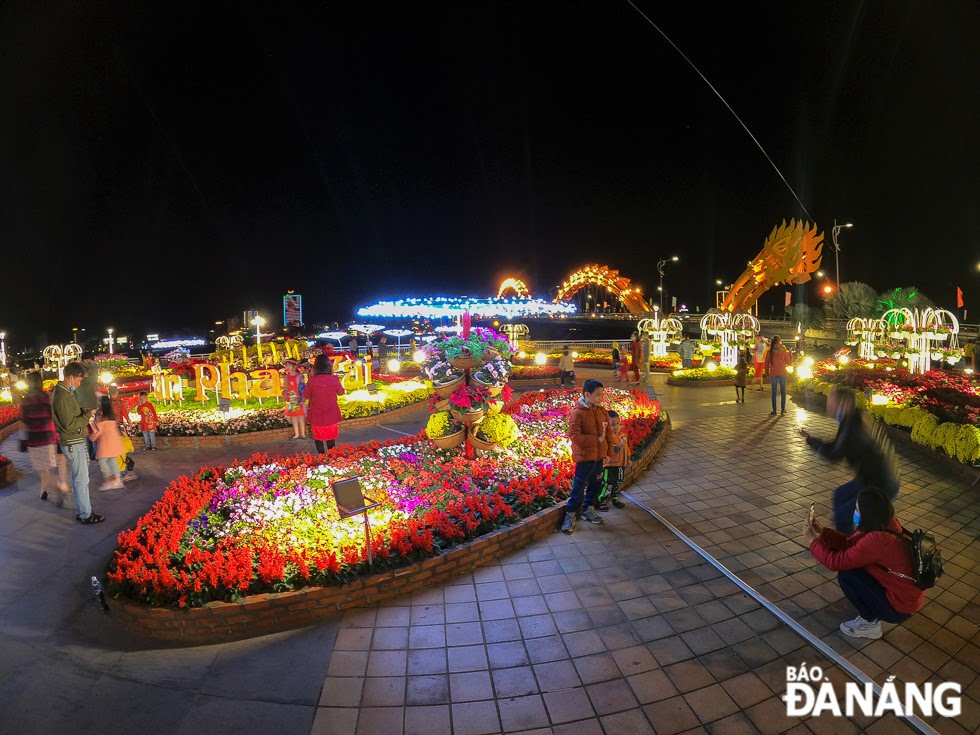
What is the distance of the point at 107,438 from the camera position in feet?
25.0

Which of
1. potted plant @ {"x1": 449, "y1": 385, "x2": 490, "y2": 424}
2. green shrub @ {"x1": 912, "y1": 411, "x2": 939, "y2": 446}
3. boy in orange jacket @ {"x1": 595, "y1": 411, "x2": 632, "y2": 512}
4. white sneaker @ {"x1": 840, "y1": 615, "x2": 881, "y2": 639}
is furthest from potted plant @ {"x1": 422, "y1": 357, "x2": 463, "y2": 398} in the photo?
green shrub @ {"x1": 912, "y1": 411, "x2": 939, "y2": 446}

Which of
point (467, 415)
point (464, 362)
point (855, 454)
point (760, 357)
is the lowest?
point (467, 415)

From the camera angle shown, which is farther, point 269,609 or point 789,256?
point 789,256

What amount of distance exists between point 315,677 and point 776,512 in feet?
17.9

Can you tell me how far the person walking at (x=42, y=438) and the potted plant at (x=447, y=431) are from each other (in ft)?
16.9

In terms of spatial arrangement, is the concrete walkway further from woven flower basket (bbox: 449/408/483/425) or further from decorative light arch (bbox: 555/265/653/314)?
decorative light arch (bbox: 555/265/653/314)

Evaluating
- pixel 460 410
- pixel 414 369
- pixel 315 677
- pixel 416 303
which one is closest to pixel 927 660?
pixel 315 677

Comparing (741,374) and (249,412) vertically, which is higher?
(741,374)

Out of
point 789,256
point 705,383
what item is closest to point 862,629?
point 705,383

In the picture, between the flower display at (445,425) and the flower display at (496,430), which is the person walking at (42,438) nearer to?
the flower display at (445,425)

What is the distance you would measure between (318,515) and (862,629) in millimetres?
5231

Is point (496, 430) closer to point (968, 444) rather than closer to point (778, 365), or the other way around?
point (968, 444)

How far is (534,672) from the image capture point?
12.2ft

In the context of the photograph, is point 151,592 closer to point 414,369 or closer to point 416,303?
point 414,369
